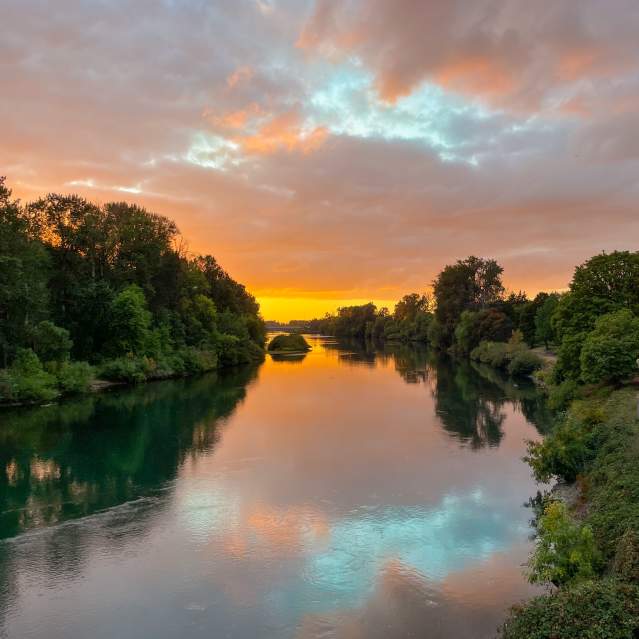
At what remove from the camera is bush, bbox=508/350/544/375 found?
5422 cm

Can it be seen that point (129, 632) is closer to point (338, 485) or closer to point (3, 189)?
point (338, 485)

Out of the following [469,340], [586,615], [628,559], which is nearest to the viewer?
[586,615]

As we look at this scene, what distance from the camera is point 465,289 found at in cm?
9606

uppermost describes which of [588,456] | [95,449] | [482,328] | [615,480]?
[482,328]

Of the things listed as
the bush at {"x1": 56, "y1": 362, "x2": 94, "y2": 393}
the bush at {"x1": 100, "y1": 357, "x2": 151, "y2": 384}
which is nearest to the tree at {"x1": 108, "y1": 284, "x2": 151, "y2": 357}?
the bush at {"x1": 100, "y1": 357, "x2": 151, "y2": 384}

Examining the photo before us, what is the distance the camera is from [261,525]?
1617cm

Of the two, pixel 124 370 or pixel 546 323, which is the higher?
pixel 546 323

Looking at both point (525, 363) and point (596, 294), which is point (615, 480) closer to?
point (596, 294)

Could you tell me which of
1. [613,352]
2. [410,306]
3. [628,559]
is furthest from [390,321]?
[628,559]

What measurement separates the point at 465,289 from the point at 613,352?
70857 millimetres

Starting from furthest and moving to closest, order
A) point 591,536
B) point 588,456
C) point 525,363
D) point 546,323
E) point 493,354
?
point 493,354
point 546,323
point 525,363
point 588,456
point 591,536

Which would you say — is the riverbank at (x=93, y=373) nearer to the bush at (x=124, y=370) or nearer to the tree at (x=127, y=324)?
the bush at (x=124, y=370)

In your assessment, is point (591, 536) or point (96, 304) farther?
point (96, 304)

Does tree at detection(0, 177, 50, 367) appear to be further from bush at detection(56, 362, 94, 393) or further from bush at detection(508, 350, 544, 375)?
bush at detection(508, 350, 544, 375)
